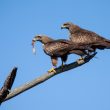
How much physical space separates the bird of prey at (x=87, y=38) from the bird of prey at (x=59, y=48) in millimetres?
738

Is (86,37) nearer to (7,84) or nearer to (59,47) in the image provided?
(59,47)

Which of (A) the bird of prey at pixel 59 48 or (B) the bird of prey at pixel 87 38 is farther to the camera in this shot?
(B) the bird of prey at pixel 87 38

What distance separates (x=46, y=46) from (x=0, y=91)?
513cm

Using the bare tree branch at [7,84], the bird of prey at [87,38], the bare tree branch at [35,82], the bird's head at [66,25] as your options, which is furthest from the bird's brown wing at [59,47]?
the bare tree branch at [7,84]

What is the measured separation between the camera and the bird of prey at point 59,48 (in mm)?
7280

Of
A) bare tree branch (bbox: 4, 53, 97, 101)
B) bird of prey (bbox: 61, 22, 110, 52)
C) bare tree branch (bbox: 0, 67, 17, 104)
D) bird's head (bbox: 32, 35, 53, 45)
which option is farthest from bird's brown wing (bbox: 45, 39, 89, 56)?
bare tree branch (bbox: 0, 67, 17, 104)

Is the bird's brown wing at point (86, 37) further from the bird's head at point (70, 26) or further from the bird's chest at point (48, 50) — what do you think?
the bird's chest at point (48, 50)

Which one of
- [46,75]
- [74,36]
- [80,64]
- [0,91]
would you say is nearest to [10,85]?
[0,91]

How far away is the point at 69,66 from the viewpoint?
5.81 meters

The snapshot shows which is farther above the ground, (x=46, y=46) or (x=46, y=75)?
(x=46, y=46)

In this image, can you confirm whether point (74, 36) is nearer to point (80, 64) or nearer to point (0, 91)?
point (80, 64)

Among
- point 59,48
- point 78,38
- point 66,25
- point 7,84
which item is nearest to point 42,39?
point 78,38

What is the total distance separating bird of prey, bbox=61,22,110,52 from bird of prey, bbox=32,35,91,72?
2.42ft

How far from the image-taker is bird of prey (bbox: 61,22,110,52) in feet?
28.3
